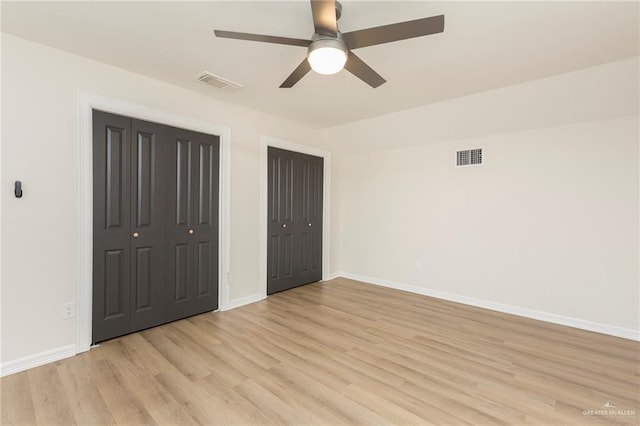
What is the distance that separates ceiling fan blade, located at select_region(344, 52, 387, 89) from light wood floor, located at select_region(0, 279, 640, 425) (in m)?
2.20

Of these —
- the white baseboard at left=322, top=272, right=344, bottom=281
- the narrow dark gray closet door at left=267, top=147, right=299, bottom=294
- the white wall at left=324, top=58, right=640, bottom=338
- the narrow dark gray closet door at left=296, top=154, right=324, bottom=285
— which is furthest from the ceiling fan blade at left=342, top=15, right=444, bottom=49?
the white baseboard at left=322, top=272, right=344, bottom=281

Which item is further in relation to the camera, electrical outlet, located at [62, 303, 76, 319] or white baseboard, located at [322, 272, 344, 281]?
white baseboard, located at [322, 272, 344, 281]

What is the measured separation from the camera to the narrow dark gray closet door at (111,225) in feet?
8.68

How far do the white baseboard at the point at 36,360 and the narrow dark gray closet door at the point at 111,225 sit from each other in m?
0.21

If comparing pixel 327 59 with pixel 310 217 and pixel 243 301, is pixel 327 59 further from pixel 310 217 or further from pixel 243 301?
pixel 310 217

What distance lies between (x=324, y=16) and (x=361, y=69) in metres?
0.53

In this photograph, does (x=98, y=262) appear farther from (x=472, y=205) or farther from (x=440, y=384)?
(x=472, y=205)

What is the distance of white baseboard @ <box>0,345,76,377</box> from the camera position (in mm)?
2188

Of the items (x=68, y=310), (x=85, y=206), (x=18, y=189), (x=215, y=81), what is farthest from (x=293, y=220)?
(x=18, y=189)

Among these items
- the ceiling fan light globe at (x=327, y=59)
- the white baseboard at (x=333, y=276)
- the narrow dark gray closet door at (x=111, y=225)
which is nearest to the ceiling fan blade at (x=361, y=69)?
the ceiling fan light globe at (x=327, y=59)

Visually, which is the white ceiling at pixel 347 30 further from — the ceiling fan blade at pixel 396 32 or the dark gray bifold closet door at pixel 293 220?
the dark gray bifold closet door at pixel 293 220

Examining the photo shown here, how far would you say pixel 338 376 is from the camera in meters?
2.23

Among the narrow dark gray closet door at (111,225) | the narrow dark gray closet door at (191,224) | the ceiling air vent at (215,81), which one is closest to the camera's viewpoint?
the narrow dark gray closet door at (111,225)

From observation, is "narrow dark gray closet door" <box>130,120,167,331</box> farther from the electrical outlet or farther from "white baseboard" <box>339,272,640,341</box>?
"white baseboard" <box>339,272,640,341</box>
